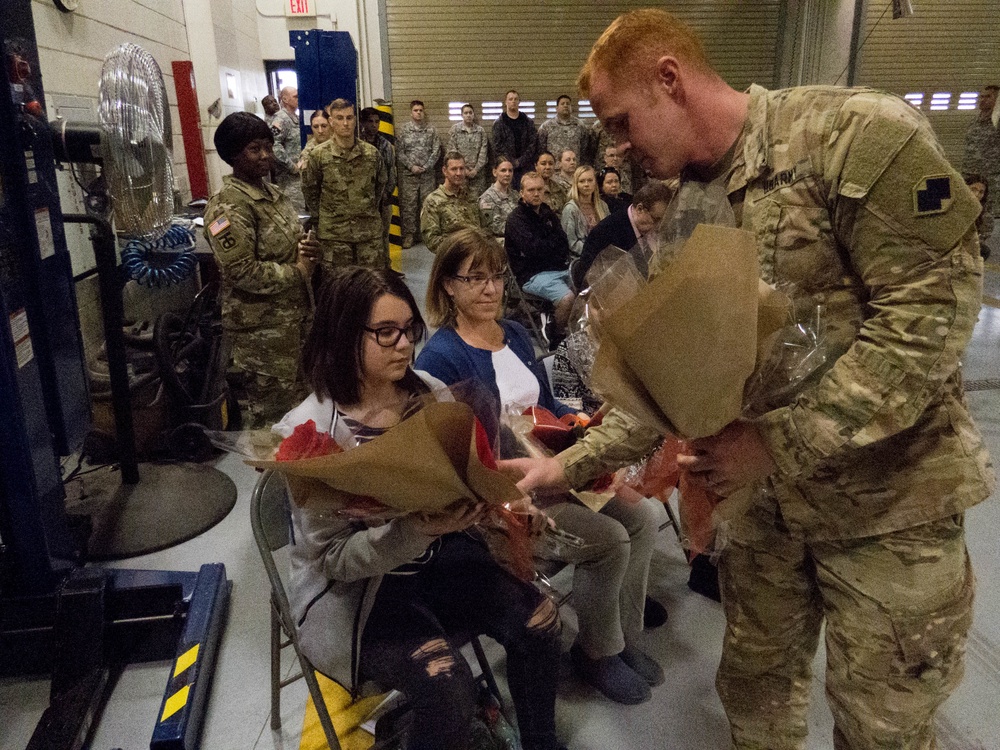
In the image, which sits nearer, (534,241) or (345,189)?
(534,241)

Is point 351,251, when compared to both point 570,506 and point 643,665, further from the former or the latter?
point 643,665

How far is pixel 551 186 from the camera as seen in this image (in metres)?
6.40

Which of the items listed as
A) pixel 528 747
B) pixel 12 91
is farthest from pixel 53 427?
pixel 528 747

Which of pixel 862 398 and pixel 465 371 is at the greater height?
pixel 862 398

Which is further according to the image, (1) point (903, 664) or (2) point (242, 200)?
(2) point (242, 200)

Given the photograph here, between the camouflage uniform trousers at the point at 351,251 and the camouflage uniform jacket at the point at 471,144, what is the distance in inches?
177

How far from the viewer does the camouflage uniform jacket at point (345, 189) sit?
5.01 metres

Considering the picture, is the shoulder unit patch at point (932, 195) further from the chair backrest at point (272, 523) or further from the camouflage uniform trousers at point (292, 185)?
the camouflage uniform trousers at point (292, 185)

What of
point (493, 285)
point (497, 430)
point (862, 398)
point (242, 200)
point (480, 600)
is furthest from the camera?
point (242, 200)

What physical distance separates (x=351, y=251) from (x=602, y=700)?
3.93 meters

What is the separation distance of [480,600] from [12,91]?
6.00ft

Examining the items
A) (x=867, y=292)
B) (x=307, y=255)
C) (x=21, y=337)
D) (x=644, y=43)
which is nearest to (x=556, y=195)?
(x=307, y=255)

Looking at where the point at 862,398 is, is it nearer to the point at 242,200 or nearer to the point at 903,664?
the point at 903,664

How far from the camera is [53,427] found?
7.36 ft
